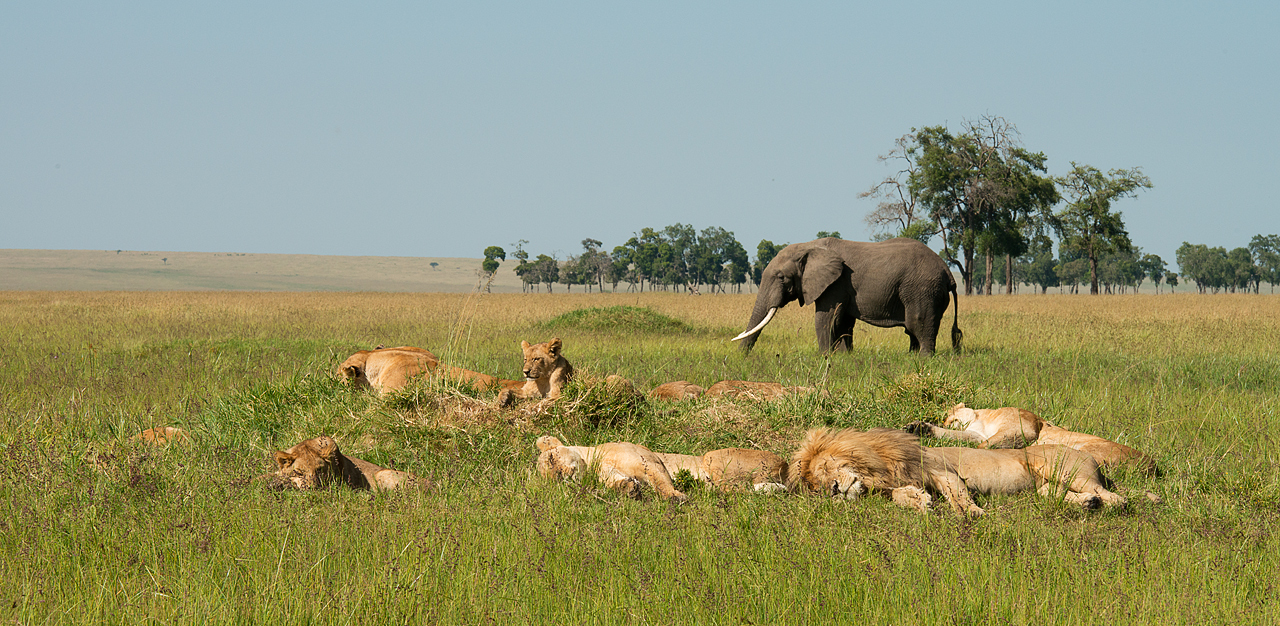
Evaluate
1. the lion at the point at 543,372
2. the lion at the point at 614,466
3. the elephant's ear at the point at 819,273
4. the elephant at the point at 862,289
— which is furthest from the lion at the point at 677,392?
the elephant's ear at the point at 819,273

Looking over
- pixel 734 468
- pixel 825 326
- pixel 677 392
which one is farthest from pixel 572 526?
pixel 825 326

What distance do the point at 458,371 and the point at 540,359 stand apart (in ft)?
2.54

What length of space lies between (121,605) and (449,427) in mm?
2676

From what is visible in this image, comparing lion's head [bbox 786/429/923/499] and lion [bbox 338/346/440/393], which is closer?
lion's head [bbox 786/429/923/499]

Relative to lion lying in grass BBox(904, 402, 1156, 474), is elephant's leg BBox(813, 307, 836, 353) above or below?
above

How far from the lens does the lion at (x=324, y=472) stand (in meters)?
4.67

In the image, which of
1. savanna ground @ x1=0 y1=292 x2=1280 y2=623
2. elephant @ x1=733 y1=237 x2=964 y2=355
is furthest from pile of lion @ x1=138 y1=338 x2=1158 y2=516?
elephant @ x1=733 y1=237 x2=964 y2=355

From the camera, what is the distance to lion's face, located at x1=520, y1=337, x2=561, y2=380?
6.59 meters

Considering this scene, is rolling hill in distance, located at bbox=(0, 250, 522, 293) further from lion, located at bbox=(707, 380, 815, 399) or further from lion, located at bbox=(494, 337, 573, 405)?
lion, located at bbox=(494, 337, 573, 405)

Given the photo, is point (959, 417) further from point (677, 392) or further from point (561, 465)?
point (561, 465)

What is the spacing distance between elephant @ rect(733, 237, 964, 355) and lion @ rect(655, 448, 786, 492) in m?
7.26

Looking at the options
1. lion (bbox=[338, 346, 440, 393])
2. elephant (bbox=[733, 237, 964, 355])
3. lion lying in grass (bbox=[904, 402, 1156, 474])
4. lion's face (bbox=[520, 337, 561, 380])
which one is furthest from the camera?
elephant (bbox=[733, 237, 964, 355])

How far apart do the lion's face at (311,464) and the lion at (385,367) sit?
2.15 metres

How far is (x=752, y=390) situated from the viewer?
7293 millimetres
